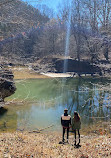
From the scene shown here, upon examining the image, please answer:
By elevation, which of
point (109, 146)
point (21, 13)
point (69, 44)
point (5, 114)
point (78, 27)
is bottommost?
point (5, 114)

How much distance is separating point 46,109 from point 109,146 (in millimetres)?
6113

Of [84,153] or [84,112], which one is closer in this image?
[84,153]

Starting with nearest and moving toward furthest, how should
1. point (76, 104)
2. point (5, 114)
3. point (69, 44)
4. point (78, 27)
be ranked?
point (5, 114) → point (76, 104) → point (78, 27) → point (69, 44)

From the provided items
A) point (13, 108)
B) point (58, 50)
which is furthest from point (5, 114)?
point (58, 50)

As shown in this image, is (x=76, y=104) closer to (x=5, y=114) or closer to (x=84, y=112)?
Result: (x=84, y=112)

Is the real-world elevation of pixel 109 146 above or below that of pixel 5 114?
above

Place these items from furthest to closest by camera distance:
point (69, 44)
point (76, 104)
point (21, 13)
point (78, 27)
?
point (69, 44) → point (78, 27) → point (76, 104) → point (21, 13)

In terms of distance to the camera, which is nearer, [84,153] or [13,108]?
[84,153]

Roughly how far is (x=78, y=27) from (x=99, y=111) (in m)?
21.1

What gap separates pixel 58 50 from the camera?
33.4 meters

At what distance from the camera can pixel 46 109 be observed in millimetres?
10672

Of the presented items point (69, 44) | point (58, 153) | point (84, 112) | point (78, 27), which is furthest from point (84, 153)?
point (69, 44)

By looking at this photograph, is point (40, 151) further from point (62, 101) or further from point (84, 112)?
point (62, 101)

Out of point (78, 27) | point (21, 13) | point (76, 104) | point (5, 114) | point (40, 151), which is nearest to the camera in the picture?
point (40, 151)
